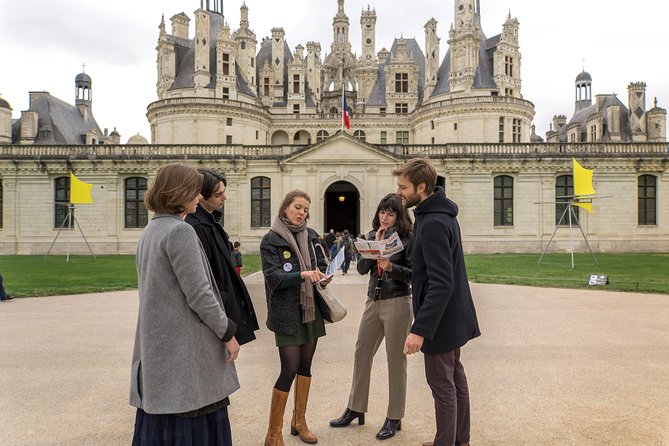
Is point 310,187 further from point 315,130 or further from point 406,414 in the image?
point 406,414

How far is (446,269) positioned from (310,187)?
25899mm

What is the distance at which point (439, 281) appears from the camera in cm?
337

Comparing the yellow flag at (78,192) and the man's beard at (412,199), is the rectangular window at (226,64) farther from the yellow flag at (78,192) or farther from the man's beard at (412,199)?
the man's beard at (412,199)

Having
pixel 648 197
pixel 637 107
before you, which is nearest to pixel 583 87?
pixel 637 107

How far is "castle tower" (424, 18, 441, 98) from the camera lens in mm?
40781

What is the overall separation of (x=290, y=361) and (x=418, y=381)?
2.28 m

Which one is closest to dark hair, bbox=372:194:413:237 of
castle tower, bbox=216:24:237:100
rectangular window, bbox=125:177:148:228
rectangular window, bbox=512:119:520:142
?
rectangular window, bbox=125:177:148:228

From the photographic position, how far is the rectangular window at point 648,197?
29.0 m

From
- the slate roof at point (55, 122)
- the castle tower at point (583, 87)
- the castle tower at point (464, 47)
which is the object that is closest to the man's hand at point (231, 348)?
the castle tower at point (464, 47)

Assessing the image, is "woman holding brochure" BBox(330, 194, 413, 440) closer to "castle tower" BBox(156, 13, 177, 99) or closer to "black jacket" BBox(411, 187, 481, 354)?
"black jacket" BBox(411, 187, 481, 354)

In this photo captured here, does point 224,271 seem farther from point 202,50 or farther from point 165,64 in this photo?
point 165,64

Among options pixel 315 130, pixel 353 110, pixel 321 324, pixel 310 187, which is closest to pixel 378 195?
pixel 310 187

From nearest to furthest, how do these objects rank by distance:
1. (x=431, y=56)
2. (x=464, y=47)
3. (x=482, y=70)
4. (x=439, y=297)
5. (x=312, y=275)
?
(x=439, y=297)
(x=312, y=275)
(x=464, y=47)
(x=482, y=70)
(x=431, y=56)

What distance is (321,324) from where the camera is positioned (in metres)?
4.24
